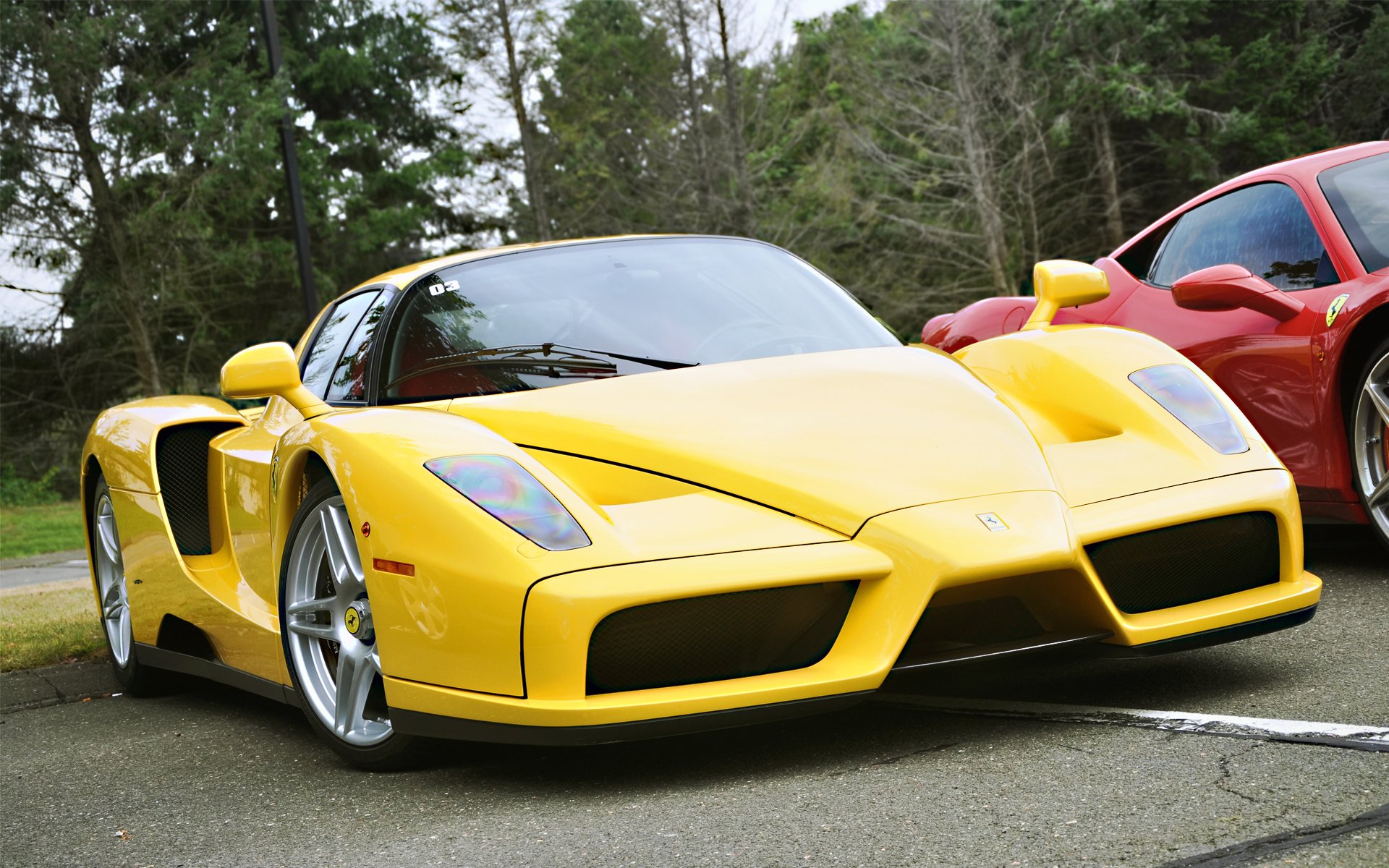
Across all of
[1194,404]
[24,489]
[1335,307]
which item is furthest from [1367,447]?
[24,489]

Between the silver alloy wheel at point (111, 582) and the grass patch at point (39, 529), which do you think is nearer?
the silver alloy wheel at point (111, 582)

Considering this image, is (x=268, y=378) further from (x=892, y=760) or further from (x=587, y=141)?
(x=587, y=141)

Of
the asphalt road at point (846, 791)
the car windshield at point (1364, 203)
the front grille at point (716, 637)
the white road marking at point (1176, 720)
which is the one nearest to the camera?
the asphalt road at point (846, 791)

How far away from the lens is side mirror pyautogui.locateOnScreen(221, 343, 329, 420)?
3.57 metres

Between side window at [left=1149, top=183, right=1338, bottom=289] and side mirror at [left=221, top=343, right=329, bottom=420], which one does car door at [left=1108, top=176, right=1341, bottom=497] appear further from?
side mirror at [left=221, top=343, right=329, bottom=420]

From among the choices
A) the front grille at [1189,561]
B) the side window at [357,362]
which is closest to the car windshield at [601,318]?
the side window at [357,362]

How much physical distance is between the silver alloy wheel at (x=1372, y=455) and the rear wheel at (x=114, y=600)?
13.0 ft

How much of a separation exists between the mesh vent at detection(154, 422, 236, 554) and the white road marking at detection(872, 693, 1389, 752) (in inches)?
89.5

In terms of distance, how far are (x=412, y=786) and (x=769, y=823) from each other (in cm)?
94

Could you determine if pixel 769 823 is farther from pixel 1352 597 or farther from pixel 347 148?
pixel 347 148

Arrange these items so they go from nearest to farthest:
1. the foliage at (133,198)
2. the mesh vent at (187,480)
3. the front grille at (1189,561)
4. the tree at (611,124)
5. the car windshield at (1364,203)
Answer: the front grille at (1189,561), the mesh vent at (187,480), the car windshield at (1364,203), the foliage at (133,198), the tree at (611,124)

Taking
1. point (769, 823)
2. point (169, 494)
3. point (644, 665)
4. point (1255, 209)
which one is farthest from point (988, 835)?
point (1255, 209)

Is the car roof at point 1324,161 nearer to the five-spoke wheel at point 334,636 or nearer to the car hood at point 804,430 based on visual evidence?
the car hood at point 804,430

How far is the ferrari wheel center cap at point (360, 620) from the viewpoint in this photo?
3.11 m
